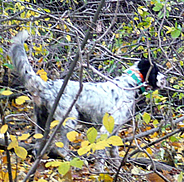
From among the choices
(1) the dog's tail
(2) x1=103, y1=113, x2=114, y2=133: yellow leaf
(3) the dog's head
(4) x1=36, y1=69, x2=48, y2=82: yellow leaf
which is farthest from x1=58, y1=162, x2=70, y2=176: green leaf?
(3) the dog's head

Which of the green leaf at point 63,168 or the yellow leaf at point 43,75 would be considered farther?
the yellow leaf at point 43,75

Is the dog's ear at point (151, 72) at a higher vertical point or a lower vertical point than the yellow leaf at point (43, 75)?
lower

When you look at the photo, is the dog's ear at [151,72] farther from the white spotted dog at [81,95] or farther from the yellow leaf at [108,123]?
the yellow leaf at [108,123]

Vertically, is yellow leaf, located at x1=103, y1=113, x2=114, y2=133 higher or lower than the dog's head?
higher

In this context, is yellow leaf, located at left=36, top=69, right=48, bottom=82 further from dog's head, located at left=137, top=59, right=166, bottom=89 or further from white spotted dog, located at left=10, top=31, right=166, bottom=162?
dog's head, located at left=137, top=59, right=166, bottom=89

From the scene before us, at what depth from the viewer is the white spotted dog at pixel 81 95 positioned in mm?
3613

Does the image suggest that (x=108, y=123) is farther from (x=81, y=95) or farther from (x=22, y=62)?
(x=81, y=95)

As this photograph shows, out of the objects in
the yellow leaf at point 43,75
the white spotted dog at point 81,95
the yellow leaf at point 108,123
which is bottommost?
the white spotted dog at point 81,95

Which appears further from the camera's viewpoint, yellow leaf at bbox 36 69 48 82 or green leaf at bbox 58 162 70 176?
yellow leaf at bbox 36 69 48 82

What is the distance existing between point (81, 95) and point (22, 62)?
1060mm

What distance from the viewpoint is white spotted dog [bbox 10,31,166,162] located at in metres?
3.61

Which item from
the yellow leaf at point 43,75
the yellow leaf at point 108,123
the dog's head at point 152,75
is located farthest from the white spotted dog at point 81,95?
the yellow leaf at point 108,123

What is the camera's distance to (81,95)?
14.1 ft

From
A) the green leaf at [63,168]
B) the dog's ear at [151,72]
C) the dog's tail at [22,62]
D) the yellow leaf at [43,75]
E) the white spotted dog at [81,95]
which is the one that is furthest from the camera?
the dog's ear at [151,72]
